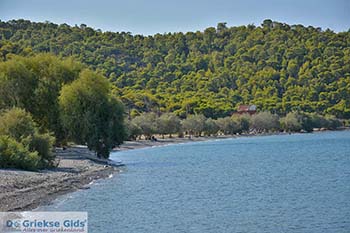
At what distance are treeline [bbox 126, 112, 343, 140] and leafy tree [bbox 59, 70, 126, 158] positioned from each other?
51647 millimetres

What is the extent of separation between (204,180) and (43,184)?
577 inches

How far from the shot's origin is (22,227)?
79.0 feet

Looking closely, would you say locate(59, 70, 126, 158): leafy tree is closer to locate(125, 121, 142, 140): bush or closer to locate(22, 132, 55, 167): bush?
locate(22, 132, 55, 167): bush

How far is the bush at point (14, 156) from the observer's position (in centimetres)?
4494

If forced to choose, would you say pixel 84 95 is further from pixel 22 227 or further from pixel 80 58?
pixel 80 58

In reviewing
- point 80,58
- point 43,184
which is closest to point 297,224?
point 43,184

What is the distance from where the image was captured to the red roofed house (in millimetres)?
169875

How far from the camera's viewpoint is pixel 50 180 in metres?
41.8

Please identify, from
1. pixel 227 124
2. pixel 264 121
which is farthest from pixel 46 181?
pixel 264 121

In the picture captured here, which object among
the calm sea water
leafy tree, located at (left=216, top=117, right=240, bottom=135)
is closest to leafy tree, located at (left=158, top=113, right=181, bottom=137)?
leafy tree, located at (left=216, top=117, right=240, bottom=135)

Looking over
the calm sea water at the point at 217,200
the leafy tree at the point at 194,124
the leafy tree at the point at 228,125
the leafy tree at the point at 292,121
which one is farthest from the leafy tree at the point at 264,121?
the calm sea water at the point at 217,200

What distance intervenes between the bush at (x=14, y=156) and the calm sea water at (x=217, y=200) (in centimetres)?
481

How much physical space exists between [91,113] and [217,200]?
23229mm

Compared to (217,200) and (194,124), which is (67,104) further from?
(194,124)
